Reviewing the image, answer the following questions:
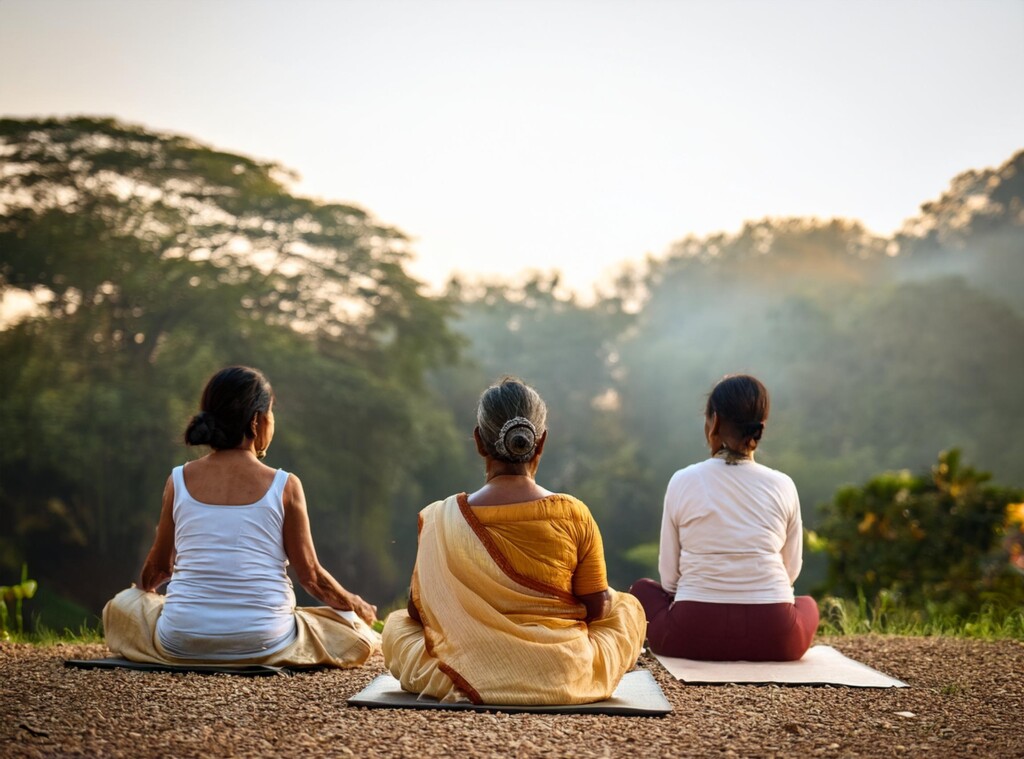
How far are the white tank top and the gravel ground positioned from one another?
189 millimetres

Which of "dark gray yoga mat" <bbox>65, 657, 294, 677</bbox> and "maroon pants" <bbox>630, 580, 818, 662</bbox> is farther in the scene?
"maroon pants" <bbox>630, 580, 818, 662</bbox>

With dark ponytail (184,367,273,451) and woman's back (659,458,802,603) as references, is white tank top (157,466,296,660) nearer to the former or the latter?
dark ponytail (184,367,273,451)

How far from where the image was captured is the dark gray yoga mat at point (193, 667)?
11.9ft

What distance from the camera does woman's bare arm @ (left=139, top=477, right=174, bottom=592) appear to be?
149 inches

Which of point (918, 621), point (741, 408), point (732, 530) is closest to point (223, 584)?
point (732, 530)

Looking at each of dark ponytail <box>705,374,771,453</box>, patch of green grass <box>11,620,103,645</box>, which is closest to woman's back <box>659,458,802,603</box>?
dark ponytail <box>705,374,771,453</box>

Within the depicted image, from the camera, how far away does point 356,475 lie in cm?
2258

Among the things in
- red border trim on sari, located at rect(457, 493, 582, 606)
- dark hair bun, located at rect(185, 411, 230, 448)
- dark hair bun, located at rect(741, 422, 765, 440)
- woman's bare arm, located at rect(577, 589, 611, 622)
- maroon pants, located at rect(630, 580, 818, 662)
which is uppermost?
dark hair bun, located at rect(741, 422, 765, 440)

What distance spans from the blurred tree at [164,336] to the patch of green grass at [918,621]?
15803mm

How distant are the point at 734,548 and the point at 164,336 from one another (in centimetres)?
1921

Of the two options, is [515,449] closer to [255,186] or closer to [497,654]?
[497,654]

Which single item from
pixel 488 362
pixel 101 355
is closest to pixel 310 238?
pixel 101 355

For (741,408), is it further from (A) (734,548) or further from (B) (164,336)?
(B) (164,336)

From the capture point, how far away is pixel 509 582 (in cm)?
313
